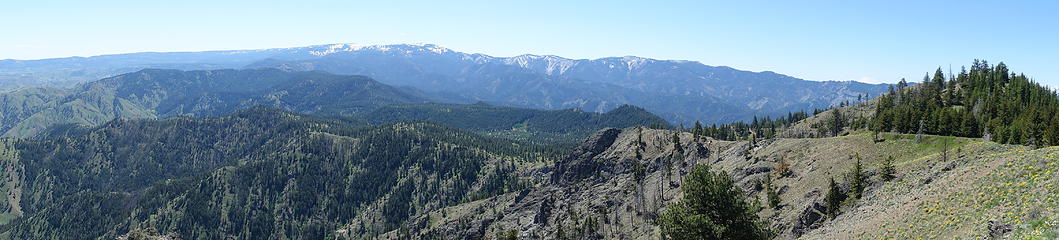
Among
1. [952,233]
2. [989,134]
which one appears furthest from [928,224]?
[989,134]

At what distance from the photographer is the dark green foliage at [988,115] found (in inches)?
4070

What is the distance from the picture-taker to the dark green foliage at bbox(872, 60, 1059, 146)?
103375mm

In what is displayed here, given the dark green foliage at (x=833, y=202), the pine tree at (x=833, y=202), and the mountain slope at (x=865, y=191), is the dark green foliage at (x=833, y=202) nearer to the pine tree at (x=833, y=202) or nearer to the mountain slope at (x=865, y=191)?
the pine tree at (x=833, y=202)

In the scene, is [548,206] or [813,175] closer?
[813,175]

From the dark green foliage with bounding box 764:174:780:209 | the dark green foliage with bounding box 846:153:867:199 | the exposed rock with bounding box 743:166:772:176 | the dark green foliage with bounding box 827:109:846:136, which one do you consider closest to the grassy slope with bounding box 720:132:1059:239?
the dark green foliage with bounding box 846:153:867:199

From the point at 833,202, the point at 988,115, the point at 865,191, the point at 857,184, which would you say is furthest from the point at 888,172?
the point at 988,115

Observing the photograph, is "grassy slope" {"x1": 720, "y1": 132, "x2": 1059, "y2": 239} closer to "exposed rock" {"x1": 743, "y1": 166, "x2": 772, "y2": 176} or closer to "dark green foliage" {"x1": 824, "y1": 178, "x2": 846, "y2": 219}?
"dark green foliage" {"x1": 824, "y1": 178, "x2": 846, "y2": 219}

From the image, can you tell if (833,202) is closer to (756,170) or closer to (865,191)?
(865,191)

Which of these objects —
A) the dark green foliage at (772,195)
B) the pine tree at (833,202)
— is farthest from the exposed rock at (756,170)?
the pine tree at (833,202)

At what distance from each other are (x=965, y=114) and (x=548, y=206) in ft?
388

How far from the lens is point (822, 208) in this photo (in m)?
82.2

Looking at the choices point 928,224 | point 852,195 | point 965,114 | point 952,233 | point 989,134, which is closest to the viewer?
point 952,233

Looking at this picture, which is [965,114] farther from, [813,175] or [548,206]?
[548,206]

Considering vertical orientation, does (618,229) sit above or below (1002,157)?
below
